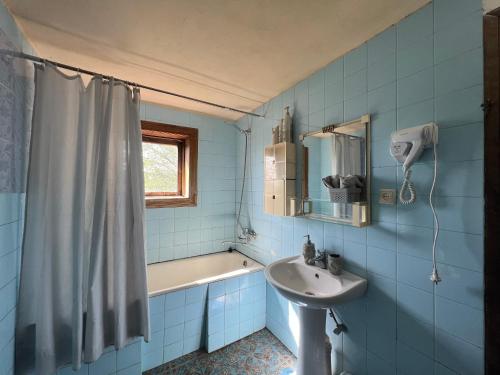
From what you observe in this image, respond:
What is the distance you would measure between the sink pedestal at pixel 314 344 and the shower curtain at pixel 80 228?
3.35 feet

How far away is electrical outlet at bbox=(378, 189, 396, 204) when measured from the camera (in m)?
1.11

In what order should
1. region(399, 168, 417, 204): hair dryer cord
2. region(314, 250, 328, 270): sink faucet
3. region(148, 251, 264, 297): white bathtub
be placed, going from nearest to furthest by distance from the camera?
region(399, 168, 417, 204): hair dryer cord < region(314, 250, 328, 270): sink faucet < region(148, 251, 264, 297): white bathtub

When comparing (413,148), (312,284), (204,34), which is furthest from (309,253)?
(204,34)

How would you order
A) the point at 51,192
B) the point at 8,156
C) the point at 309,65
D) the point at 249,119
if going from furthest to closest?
the point at 249,119 < the point at 309,65 < the point at 51,192 < the point at 8,156

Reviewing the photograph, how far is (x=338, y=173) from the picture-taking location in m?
1.42

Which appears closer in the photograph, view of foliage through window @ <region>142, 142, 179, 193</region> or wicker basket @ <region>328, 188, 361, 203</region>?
wicker basket @ <region>328, 188, 361, 203</region>

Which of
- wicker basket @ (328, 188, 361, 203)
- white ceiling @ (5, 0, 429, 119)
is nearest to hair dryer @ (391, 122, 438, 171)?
wicker basket @ (328, 188, 361, 203)

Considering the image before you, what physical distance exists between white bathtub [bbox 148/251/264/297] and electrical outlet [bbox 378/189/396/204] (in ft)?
4.28

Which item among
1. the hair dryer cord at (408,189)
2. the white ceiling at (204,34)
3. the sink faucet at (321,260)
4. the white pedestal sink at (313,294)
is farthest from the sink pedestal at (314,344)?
the white ceiling at (204,34)

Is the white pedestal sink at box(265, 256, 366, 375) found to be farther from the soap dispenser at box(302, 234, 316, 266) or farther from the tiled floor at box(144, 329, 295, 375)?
the tiled floor at box(144, 329, 295, 375)


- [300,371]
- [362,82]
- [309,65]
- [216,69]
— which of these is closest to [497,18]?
[362,82]

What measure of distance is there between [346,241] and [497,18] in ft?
3.93

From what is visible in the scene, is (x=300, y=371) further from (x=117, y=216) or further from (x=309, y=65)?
(x=309, y=65)

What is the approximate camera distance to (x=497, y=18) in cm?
82
